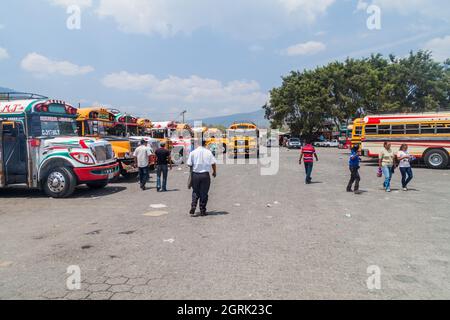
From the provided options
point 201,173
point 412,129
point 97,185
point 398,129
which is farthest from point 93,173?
point 412,129

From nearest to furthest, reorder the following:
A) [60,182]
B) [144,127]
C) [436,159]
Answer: [60,182] < [436,159] < [144,127]

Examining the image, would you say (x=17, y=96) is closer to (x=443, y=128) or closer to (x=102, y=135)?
(x=102, y=135)

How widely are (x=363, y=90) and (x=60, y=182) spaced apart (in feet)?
144

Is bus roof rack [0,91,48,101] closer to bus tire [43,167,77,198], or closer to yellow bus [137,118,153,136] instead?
bus tire [43,167,77,198]

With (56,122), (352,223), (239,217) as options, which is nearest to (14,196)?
(56,122)

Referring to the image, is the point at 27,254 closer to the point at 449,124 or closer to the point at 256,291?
the point at 256,291

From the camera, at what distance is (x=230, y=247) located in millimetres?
5844

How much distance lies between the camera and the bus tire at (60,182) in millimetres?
10828

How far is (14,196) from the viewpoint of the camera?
466 inches

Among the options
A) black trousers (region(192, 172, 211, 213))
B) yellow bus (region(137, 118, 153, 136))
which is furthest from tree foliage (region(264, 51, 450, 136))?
black trousers (region(192, 172, 211, 213))

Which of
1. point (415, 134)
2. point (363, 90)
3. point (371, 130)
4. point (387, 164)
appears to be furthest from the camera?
point (363, 90)

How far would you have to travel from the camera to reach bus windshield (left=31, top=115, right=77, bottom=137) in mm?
11164

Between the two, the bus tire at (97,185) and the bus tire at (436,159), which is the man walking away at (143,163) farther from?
the bus tire at (436,159)

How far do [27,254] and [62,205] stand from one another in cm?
441
